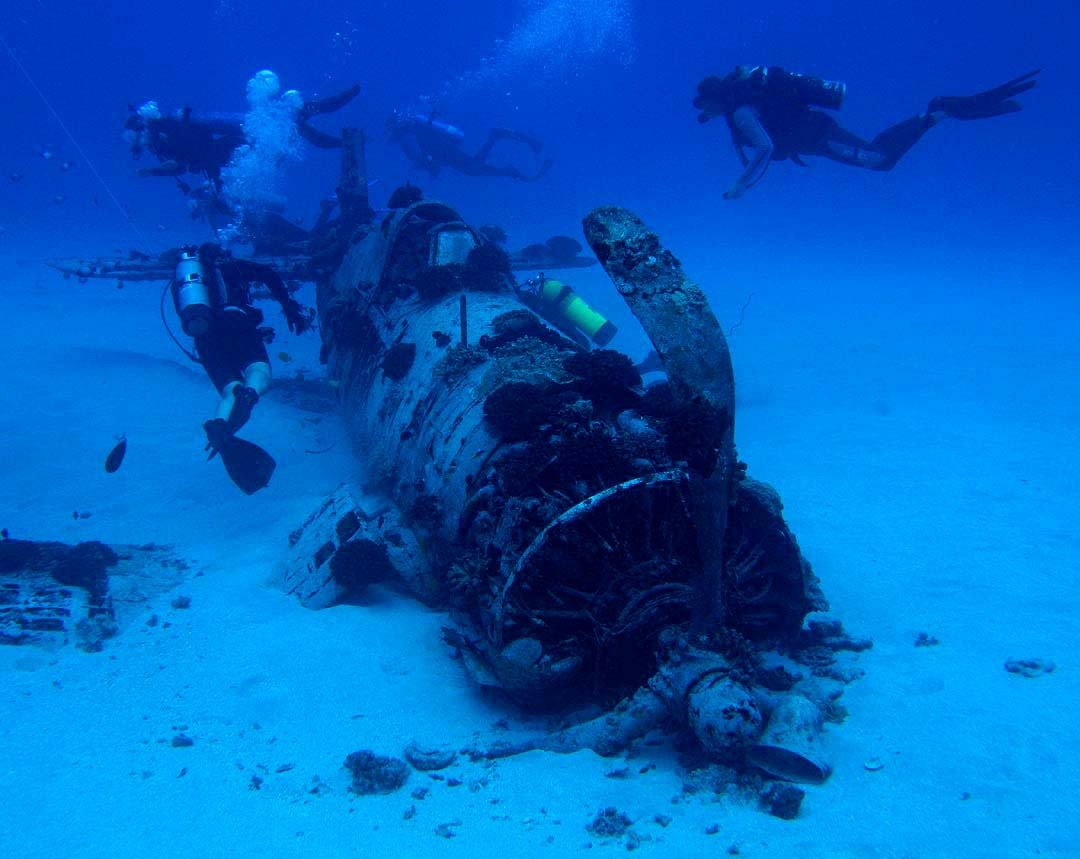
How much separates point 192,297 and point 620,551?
6.47 m

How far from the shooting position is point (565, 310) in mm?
11750

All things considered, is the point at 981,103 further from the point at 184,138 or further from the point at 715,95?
the point at 184,138

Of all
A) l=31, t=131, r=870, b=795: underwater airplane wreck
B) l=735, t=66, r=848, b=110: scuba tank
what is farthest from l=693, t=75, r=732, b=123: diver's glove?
l=31, t=131, r=870, b=795: underwater airplane wreck

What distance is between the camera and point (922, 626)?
5180 mm

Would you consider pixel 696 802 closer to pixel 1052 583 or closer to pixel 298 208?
pixel 1052 583

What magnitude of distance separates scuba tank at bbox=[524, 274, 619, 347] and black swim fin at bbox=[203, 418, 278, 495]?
5963 millimetres

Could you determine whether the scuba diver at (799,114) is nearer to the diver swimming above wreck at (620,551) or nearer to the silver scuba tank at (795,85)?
the silver scuba tank at (795,85)

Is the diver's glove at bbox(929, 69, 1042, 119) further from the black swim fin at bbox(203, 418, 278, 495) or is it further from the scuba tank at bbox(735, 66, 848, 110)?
the black swim fin at bbox(203, 418, 278, 495)

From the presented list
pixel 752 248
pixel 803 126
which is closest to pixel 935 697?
pixel 803 126

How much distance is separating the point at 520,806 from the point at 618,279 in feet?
11.1

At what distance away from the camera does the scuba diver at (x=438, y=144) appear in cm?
2522

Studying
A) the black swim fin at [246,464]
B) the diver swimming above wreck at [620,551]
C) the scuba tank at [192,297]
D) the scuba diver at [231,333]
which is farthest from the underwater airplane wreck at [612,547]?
the scuba tank at [192,297]

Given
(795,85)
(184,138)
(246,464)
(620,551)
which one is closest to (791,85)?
(795,85)

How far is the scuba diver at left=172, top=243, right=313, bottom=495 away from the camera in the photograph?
724 centimetres
